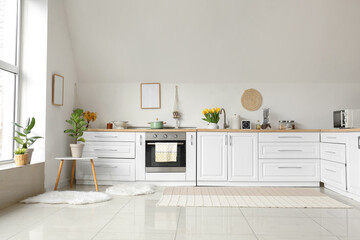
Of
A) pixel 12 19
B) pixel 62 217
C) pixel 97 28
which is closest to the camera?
pixel 62 217

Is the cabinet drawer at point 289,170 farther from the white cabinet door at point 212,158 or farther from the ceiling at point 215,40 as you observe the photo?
the ceiling at point 215,40

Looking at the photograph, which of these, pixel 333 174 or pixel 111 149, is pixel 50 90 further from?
pixel 333 174

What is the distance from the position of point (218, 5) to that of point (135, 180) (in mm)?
2907

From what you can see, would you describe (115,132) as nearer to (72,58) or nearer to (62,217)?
(72,58)

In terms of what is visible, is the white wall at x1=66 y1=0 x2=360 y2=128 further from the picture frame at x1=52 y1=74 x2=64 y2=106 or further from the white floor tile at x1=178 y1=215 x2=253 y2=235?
the white floor tile at x1=178 y1=215 x2=253 y2=235

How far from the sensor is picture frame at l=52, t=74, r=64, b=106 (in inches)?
179

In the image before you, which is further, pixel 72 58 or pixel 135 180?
pixel 72 58

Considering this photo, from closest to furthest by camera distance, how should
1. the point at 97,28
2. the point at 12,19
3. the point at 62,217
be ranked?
the point at 62,217 < the point at 12,19 < the point at 97,28

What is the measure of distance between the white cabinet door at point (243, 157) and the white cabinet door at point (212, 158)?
106 mm

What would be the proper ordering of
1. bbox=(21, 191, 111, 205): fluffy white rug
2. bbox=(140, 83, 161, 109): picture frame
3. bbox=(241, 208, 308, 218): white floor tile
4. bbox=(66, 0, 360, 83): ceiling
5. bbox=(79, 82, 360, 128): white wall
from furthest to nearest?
bbox=(140, 83, 161, 109): picture frame
bbox=(79, 82, 360, 128): white wall
bbox=(66, 0, 360, 83): ceiling
bbox=(21, 191, 111, 205): fluffy white rug
bbox=(241, 208, 308, 218): white floor tile

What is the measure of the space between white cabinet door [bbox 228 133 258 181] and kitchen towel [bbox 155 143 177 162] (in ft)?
2.79

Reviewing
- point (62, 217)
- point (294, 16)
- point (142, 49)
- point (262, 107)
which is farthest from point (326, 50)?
point (62, 217)

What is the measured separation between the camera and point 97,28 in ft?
16.6

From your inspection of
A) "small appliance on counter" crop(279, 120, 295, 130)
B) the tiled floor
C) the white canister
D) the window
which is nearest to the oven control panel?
the white canister
